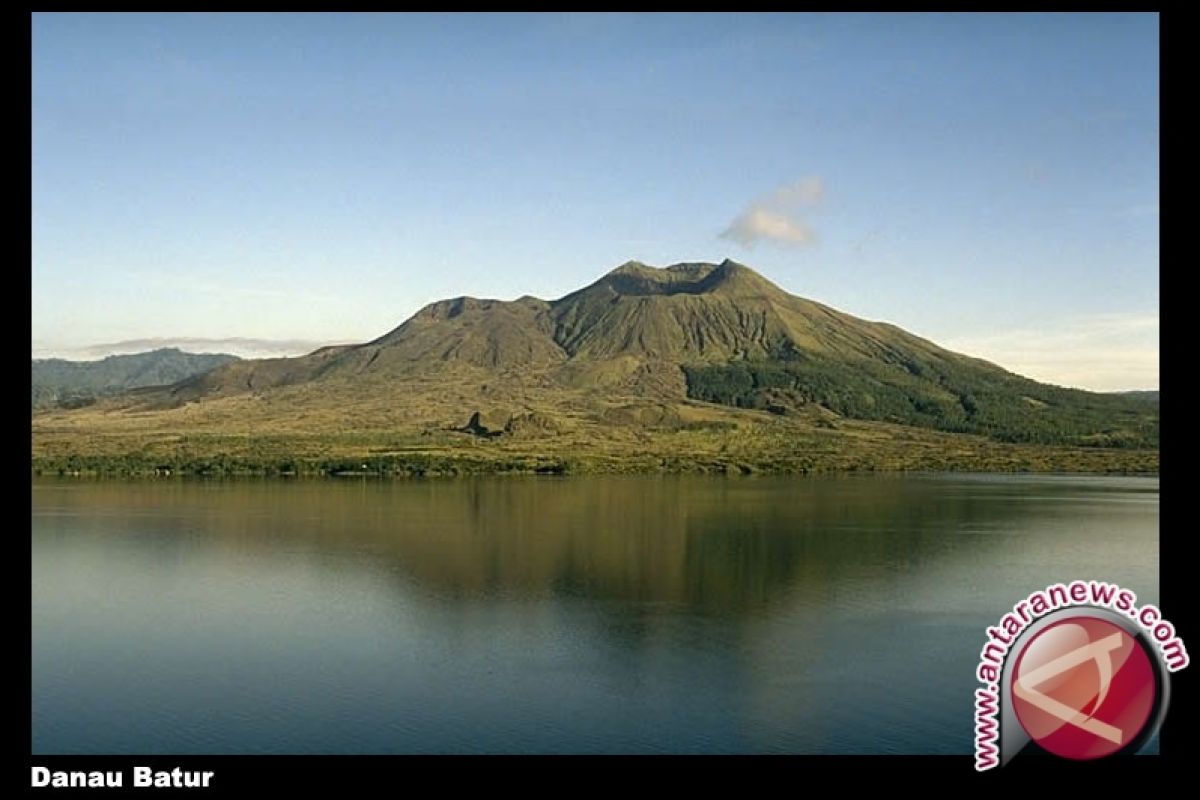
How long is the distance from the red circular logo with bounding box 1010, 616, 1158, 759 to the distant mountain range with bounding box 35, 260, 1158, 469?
81345 millimetres

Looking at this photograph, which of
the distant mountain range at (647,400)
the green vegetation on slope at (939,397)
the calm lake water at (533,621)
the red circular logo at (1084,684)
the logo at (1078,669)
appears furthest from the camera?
the green vegetation on slope at (939,397)

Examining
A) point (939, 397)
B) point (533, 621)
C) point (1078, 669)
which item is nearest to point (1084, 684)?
point (1078, 669)

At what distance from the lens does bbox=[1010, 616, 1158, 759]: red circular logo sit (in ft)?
49.3

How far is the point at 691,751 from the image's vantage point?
20.3 metres

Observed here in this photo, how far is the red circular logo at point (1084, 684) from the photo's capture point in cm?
1502

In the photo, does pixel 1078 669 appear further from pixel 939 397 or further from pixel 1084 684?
pixel 939 397

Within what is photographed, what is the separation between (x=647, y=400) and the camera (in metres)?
153

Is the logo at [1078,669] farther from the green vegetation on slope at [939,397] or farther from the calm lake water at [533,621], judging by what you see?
the green vegetation on slope at [939,397]

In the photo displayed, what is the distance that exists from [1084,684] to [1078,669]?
1.79 feet

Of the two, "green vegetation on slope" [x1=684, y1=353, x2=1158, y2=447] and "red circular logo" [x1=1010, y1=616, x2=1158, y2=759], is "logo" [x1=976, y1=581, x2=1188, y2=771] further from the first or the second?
"green vegetation on slope" [x1=684, y1=353, x2=1158, y2=447]

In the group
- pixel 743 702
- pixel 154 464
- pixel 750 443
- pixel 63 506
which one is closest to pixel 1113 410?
pixel 750 443

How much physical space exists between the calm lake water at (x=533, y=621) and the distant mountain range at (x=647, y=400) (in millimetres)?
46381
